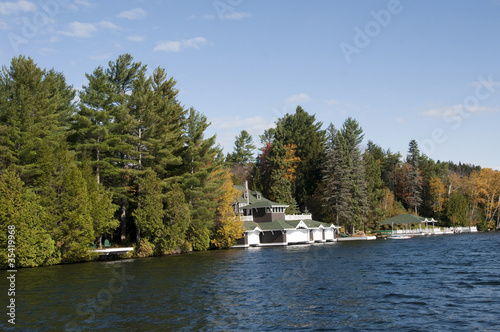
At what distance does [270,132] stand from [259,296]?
94081 millimetres

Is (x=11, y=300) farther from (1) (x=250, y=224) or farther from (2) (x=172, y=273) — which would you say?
(1) (x=250, y=224)

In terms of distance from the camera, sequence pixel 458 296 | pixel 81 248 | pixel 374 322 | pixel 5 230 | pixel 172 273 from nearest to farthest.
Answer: pixel 374 322, pixel 458 296, pixel 172 273, pixel 5 230, pixel 81 248

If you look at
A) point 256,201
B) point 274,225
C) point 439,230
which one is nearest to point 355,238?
point 274,225

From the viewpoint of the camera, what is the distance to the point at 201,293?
76.6 feet

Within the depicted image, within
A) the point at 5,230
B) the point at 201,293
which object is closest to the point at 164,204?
the point at 5,230

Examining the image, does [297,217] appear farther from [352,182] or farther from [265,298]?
[265,298]

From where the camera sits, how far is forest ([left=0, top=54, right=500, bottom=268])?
3997cm

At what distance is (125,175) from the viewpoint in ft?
A: 173

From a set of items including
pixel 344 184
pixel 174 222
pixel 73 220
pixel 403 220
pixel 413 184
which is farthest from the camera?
pixel 413 184

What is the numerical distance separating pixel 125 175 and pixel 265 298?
35131 millimetres

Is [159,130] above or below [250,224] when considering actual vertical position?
above

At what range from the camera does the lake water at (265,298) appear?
659 inches

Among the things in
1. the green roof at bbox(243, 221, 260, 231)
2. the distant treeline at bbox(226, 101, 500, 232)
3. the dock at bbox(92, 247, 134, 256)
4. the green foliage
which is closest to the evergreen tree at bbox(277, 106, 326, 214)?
the distant treeline at bbox(226, 101, 500, 232)

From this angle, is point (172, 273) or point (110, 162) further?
point (110, 162)
